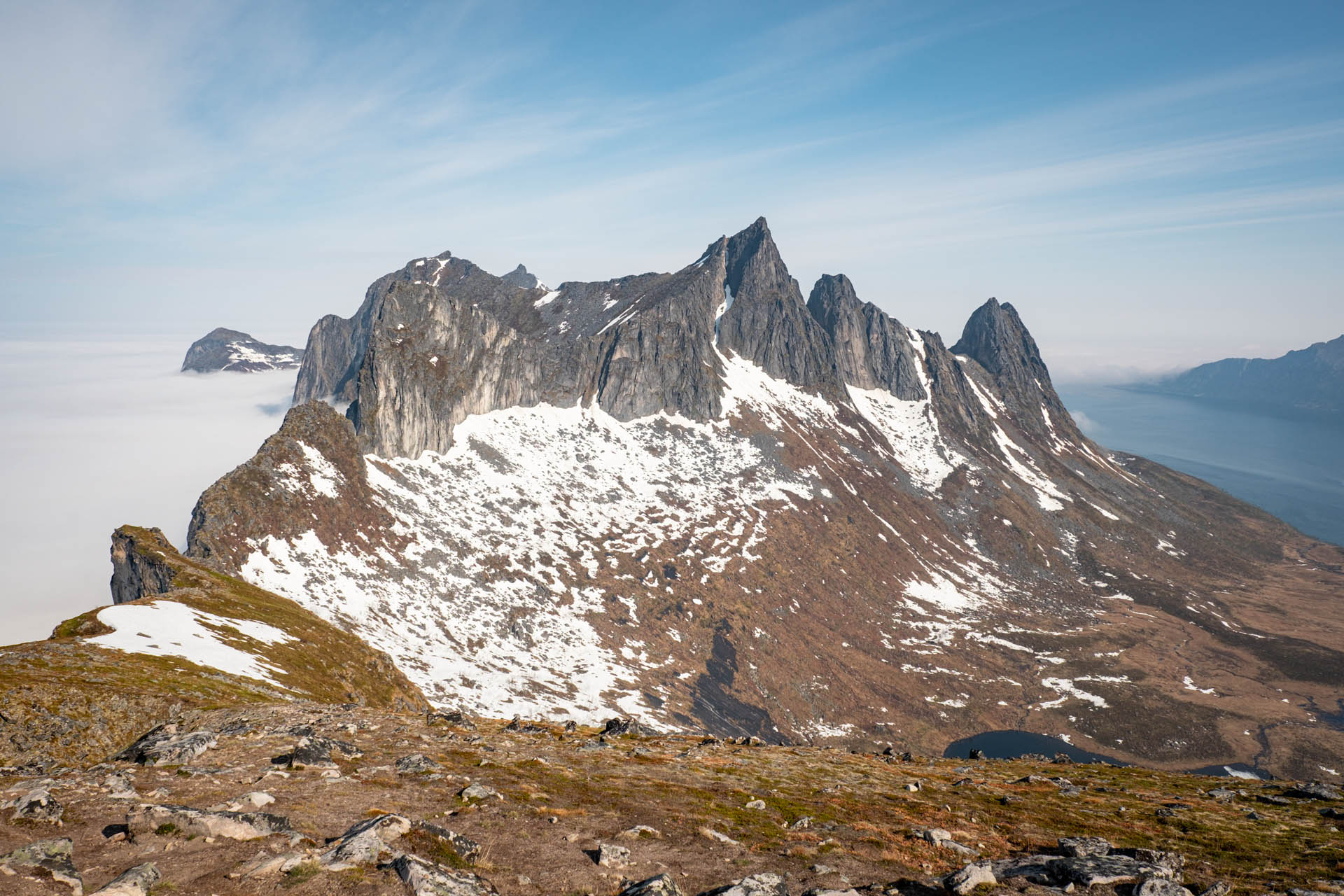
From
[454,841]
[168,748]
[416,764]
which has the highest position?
[168,748]

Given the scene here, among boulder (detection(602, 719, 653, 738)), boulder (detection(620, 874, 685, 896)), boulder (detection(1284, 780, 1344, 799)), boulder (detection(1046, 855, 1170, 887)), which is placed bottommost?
boulder (detection(1284, 780, 1344, 799))

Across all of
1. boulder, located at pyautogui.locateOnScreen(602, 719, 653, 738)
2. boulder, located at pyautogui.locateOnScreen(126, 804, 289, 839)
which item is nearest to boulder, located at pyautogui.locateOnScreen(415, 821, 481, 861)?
boulder, located at pyautogui.locateOnScreen(126, 804, 289, 839)

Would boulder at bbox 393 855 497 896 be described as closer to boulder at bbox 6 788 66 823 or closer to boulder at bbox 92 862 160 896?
boulder at bbox 92 862 160 896

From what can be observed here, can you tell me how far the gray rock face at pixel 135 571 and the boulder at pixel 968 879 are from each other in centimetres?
9613

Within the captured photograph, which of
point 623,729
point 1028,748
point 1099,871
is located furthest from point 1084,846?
point 1028,748

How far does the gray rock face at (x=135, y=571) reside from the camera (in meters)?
85.4

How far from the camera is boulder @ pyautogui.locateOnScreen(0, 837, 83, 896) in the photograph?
16922 millimetres

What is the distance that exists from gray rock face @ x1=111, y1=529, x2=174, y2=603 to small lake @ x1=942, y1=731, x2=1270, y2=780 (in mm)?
158404

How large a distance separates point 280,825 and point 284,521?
12720 cm

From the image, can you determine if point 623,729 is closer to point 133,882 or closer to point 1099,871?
point 1099,871

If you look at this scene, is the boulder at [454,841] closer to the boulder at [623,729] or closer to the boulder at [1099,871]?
the boulder at [1099,871]

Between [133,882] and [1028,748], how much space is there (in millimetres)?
182362

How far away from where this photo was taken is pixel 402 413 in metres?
185

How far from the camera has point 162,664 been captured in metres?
50.3
